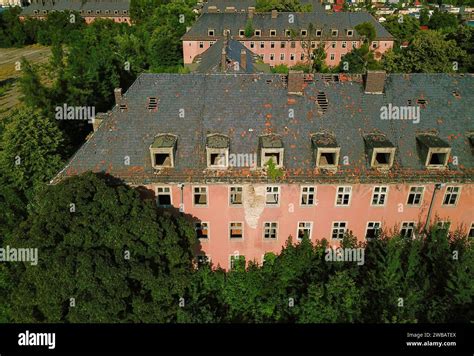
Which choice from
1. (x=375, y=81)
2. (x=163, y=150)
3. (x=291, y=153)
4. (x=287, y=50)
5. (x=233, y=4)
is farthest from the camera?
(x=233, y=4)

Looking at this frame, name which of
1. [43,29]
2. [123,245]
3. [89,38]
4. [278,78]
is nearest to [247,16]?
[89,38]

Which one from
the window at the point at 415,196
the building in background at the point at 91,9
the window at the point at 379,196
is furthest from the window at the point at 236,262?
the building in background at the point at 91,9

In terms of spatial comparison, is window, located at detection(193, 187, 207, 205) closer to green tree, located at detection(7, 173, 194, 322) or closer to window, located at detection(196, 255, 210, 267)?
green tree, located at detection(7, 173, 194, 322)

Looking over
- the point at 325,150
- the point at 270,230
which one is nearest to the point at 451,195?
the point at 325,150

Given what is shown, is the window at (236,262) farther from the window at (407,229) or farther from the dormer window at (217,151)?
the window at (407,229)

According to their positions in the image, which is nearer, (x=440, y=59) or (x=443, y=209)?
(x=443, y=209)

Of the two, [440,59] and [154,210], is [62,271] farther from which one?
[440,59]

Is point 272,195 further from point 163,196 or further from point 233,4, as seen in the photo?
point 233,4

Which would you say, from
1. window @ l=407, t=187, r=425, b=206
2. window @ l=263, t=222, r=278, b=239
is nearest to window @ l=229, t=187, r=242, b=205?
window @ l=263, t=222, r=278, b=239
